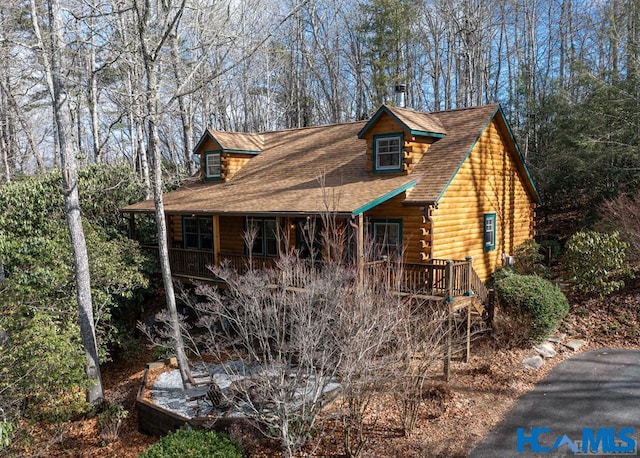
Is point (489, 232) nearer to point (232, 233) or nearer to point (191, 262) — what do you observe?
point (232, 233)

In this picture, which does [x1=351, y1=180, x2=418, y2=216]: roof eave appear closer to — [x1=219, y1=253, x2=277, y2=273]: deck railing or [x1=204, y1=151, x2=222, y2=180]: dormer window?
[x1=219, y1=253, x2=277, y2=273]: deck railing

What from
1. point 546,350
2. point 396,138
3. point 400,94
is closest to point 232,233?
point 396,138

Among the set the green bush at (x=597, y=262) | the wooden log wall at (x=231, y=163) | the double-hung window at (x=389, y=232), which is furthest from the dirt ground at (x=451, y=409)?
the wooden log wall at (x=231, y=163)

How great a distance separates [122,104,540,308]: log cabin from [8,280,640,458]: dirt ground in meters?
2.28

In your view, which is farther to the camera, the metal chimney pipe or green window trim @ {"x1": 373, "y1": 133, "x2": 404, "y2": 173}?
the metal chimney pipe

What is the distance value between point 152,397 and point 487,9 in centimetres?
3173

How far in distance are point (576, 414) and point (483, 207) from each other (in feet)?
25.8

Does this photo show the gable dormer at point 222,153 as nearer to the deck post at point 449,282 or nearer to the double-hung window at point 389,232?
the double-hung window at point 389,232

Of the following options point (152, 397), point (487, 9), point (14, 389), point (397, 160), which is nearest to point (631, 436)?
point (397, 160)

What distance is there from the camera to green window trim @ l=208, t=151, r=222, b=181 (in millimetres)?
20094

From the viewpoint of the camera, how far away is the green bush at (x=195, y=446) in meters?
8.02

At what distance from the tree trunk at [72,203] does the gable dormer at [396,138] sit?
29.2 feet

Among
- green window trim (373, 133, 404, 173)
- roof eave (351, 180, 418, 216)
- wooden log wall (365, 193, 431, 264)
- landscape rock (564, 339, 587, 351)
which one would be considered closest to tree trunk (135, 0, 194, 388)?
roof eave (351, 180, 418, 216)

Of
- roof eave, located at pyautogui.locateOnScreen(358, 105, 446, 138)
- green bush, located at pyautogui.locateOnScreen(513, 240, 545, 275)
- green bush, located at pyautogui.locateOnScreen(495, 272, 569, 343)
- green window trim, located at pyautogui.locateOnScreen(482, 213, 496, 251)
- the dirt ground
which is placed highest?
roof eave, located at pyautogui.locateOnScreen(358, 105, 446, 138)
